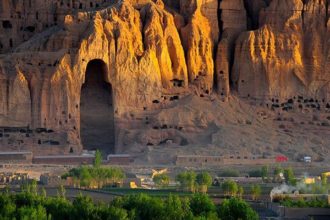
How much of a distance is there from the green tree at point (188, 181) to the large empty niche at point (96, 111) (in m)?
16.2

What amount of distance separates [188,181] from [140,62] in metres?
18.4

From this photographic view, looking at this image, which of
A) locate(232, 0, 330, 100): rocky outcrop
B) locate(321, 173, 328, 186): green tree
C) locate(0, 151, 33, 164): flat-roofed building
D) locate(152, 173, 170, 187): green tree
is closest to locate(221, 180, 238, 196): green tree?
locate(321, 173, 328, 186): green tree

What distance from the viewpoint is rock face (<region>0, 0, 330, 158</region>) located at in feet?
338

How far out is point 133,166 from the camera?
329ft

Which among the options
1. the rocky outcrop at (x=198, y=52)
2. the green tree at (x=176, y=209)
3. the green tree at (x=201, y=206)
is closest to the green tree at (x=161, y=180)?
the rocky outcrop at (x=198, y=52)

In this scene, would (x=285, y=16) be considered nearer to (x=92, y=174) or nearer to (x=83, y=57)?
(x=83, y=57)

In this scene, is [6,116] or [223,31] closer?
[6,116]

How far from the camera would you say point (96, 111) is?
105938 mm

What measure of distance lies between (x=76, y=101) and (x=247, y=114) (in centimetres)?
1086

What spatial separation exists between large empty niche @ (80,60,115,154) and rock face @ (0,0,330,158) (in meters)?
0.06

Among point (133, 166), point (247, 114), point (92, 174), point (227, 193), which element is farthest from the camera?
point (247, 114)

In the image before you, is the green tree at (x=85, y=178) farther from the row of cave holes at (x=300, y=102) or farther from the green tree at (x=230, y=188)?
the row of cave holes at (x=300, y=102)

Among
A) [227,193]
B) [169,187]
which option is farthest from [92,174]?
[227,193]

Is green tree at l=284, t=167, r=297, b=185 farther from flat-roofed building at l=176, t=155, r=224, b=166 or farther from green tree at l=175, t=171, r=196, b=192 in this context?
flat-roofed building at l=176, t=155, r=224, b=166
